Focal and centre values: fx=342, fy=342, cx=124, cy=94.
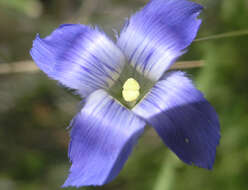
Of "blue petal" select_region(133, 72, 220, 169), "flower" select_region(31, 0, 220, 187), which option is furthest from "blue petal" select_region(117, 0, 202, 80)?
"blue petal" select_region(133, 72, 220, 169)

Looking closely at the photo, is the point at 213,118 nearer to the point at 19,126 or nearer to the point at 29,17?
the point at 19,126

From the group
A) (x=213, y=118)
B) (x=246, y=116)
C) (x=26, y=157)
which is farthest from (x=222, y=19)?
(x=26, y=157)

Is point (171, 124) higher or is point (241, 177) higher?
point (171, 124)

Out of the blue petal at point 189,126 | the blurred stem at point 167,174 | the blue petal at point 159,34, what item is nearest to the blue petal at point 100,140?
the blue petal at point 189,126

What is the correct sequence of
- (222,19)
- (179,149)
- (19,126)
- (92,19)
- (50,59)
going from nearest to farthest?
1. (179,149)
2. (50,59)
3. (222,19)
4. (19,126)
5. (92,19)

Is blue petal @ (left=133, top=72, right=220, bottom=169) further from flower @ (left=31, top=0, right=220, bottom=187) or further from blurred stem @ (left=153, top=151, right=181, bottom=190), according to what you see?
blurred stem @ (left=153, top=151, right=181, bottom=190)

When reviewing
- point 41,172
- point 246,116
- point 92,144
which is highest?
point 92,144
